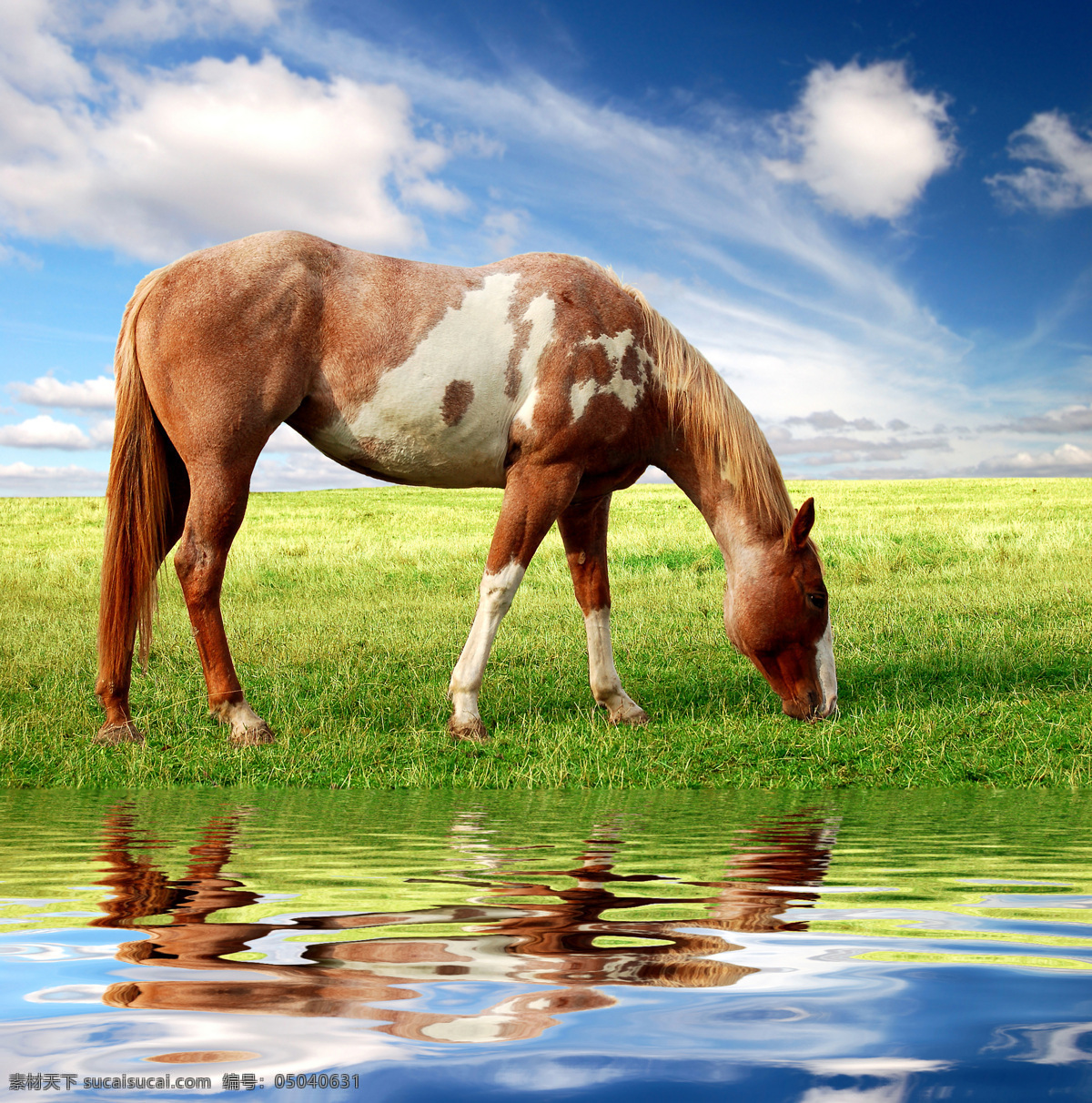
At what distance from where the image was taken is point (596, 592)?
6.86m

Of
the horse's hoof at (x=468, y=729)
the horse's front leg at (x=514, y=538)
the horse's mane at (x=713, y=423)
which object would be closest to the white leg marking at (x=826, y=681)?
the horse's mane at (x=713, y=423)

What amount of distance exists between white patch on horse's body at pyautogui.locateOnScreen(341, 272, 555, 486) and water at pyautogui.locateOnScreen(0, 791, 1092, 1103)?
3.57 m

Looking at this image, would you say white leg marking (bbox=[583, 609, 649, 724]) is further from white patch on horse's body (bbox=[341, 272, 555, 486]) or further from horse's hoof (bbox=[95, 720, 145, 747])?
horse's hoof (bbox=[95, 720, 145, 747])

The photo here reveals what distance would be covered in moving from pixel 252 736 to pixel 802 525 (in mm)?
3888

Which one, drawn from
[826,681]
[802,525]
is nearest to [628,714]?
[826,681]

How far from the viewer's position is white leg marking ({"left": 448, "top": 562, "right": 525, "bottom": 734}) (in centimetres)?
605

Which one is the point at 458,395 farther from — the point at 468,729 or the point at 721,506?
the point at 468,729

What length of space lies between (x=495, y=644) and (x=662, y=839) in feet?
19.9

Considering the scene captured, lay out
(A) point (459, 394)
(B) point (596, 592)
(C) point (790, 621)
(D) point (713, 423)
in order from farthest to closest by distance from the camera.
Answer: (B) point (596, 592)
(D) point (713, 423)
(C) point (790, 621)
(A) point (459, 394)

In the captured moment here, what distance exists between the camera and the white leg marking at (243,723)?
19.0 feet

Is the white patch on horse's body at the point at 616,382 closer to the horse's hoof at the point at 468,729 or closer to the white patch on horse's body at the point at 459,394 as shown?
the white patch on horse's body at the point at 459,394

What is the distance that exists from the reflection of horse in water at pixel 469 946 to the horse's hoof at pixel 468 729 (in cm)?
341

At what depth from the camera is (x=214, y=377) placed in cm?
589

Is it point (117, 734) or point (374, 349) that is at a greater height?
point (374, 349)
